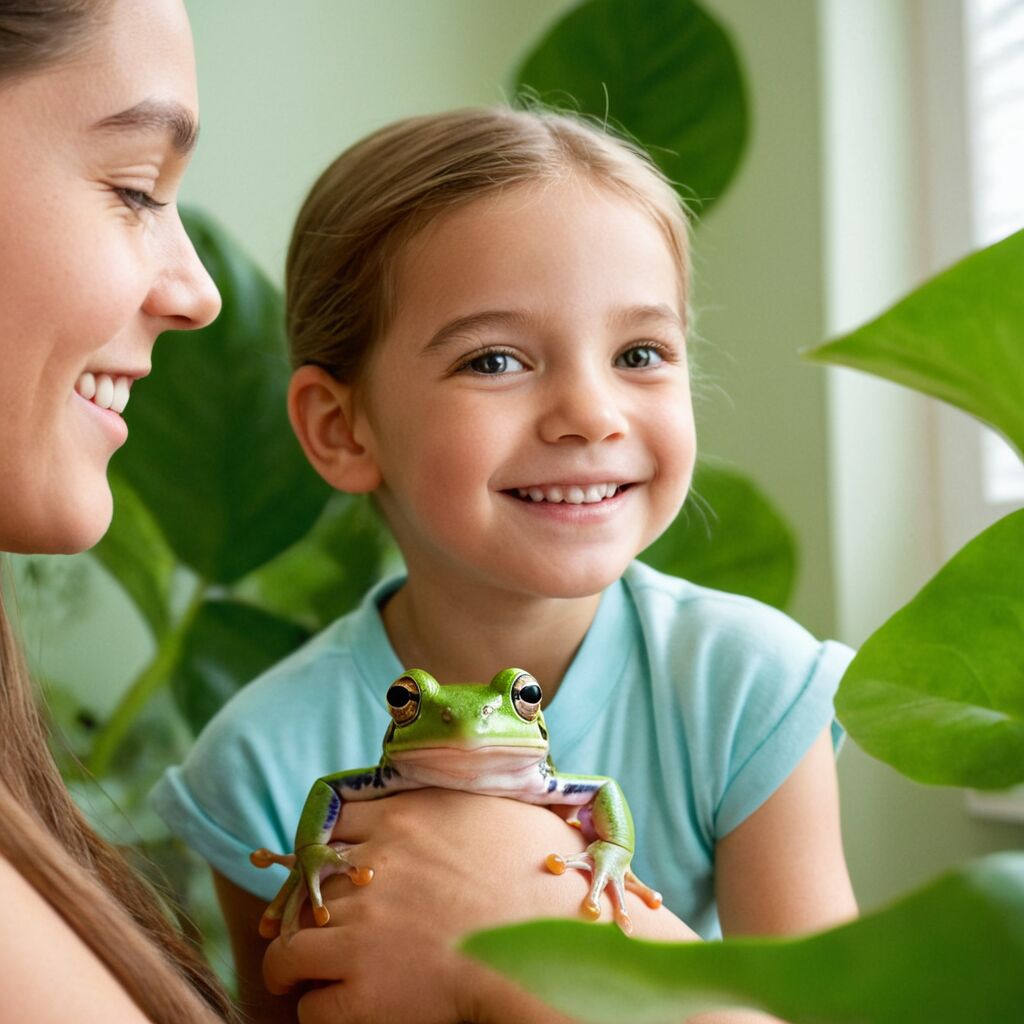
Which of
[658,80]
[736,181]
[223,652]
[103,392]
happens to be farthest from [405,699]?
[736,181]

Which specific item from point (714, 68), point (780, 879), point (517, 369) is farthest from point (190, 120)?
point (714, 68)

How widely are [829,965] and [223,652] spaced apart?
1465mm

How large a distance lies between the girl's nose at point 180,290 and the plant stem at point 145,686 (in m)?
0.84

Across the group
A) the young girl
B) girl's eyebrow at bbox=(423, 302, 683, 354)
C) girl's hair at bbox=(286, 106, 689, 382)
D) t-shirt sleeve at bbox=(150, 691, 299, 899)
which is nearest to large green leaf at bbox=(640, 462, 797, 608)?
the young girl

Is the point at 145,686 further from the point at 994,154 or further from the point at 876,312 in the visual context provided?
the point at 994,154

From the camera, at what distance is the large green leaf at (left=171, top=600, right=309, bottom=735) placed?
1.66 meters

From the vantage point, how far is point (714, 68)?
161 cm

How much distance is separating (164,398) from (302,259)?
1.42ft

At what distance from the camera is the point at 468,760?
2.58 feet

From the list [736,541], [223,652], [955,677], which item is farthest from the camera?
[223,652]

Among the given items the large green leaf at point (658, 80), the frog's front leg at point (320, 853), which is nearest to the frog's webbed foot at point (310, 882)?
the frog's front leg at point (320, 853)

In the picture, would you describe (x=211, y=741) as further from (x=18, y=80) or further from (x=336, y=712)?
(x=18, y=80)

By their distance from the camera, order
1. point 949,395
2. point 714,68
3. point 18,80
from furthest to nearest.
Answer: point 714,68 < point 18,80 < point 949,395

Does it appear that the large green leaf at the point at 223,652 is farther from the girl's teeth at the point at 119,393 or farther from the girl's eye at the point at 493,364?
the girl's teeth at the point at 119,393
